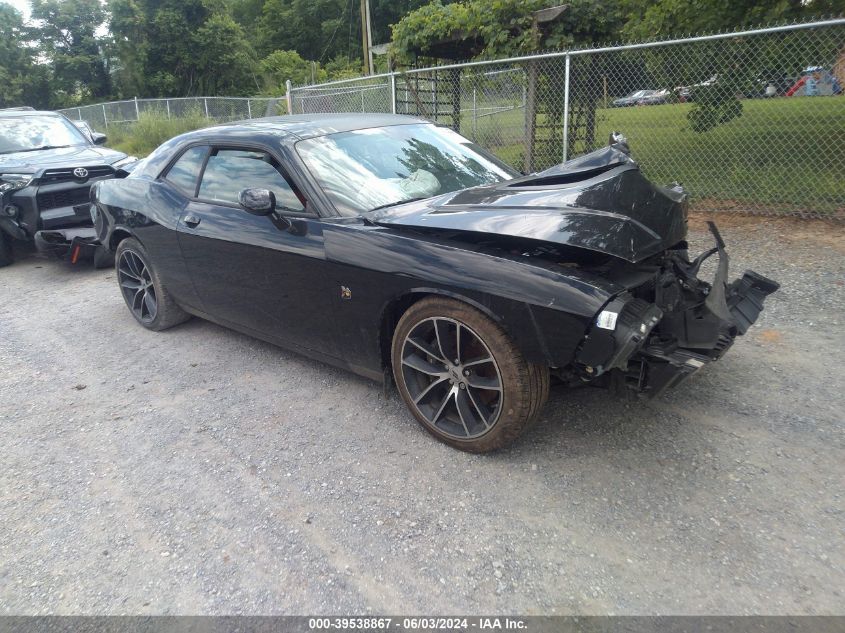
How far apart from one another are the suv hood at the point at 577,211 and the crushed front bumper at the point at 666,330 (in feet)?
0.74

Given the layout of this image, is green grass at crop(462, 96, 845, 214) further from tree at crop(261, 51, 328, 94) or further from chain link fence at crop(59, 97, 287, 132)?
tree at crop(261, 51, 328, 94)

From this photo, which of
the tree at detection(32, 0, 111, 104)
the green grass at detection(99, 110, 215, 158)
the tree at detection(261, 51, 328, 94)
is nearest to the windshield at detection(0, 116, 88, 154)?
the green grass at detection(99, 110, 215, 158)

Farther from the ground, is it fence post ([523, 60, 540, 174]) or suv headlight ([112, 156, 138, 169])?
fence post ([523, 60, 540, 174])

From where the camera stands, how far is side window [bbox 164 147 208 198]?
167 inches

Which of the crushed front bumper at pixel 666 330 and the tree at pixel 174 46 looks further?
the tree at pixel 174 46

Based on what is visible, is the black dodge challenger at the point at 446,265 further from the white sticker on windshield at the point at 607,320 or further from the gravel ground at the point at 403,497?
the gravel ground at the point at 403,497

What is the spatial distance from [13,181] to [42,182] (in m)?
0.34

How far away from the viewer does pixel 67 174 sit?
6875mm

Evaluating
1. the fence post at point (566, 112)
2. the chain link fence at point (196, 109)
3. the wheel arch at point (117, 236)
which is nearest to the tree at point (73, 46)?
the chain link fence at point (196, 109)

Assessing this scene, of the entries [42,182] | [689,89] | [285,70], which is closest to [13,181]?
[42,182]

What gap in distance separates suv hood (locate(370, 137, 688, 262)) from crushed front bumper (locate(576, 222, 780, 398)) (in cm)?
23

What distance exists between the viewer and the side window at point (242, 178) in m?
3.58

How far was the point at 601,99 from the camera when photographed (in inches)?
309

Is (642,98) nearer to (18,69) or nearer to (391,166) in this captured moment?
(391,166)
